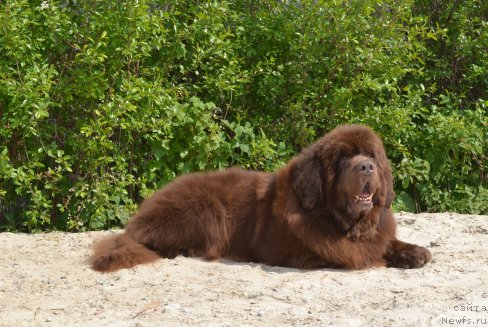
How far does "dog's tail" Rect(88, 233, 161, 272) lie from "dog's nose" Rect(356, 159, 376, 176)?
68.9 inches

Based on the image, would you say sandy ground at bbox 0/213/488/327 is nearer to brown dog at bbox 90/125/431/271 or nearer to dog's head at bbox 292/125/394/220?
brown dog at bbox 90/125/431/271

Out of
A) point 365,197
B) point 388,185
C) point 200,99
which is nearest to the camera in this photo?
point 365,197

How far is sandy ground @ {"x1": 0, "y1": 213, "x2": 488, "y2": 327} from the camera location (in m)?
4.57

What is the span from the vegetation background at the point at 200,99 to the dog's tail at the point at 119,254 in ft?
3.88

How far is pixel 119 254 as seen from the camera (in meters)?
5.83

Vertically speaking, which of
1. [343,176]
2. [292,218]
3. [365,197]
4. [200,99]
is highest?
[200,99]

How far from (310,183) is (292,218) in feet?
0.97

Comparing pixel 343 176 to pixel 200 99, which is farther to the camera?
pixel 200 99

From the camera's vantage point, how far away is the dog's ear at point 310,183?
570cm

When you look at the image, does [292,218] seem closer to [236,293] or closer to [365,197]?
[365,197]

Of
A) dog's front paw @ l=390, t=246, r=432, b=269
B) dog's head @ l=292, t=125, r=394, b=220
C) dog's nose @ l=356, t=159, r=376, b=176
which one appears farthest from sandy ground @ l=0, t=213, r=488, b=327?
dog's nose @ l=356, t=159, r=376, b=176

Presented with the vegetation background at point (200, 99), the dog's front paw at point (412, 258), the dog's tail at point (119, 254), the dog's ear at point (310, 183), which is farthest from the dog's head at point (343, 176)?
the vegetation background at point (200, 99)

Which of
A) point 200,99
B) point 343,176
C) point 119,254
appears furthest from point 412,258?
point 200,99

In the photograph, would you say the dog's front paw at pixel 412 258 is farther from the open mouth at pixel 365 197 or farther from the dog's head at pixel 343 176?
the open mouth at pixel 365 197
